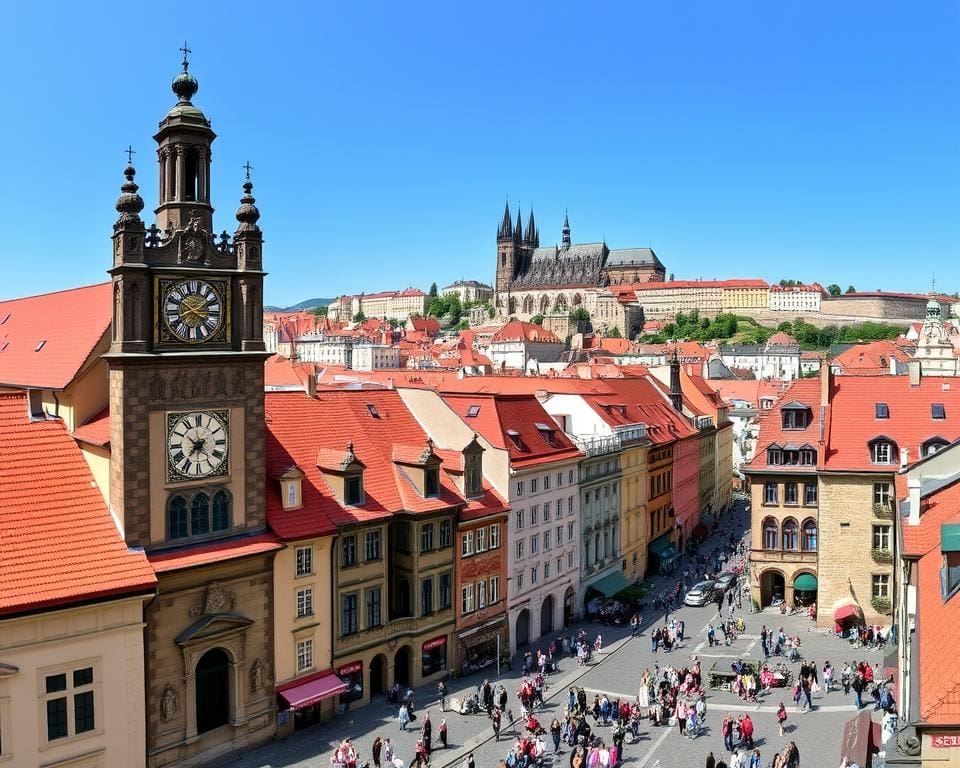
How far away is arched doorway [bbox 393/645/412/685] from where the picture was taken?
125 feet

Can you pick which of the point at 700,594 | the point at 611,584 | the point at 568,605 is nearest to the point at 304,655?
the point at 568,605

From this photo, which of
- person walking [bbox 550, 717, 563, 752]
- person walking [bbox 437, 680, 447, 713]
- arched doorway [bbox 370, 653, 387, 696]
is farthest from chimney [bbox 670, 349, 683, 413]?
person walking [bbox 550, 717, 563, 752]

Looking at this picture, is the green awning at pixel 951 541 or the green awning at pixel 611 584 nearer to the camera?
the green awning at pixel 951 541

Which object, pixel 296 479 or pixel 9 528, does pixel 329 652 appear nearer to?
pixel 296 479

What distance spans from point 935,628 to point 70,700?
74.1 ft

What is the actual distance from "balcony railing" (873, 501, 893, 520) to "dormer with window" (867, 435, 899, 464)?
221 centimetres

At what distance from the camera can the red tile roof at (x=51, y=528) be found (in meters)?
25.8

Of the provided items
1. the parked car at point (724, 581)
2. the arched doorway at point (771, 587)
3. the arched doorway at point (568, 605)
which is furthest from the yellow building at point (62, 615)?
the parked car at point (724, 581)

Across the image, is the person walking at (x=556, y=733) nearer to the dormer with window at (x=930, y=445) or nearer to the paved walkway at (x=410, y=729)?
the paved walkway at (x=410, y=729)

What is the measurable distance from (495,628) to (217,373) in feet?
62.7

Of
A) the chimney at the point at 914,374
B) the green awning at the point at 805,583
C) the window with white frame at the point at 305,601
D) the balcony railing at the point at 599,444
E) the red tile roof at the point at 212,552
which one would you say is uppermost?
the chimney at the point at 914,374

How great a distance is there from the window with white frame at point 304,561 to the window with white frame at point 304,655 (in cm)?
249

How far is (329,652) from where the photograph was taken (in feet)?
114

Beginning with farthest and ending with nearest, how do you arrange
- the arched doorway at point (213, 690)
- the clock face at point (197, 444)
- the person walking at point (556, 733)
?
the person walking at point (556, 733) < the arched doorway at point (213, 690) < the clock face at point (197, 444)
